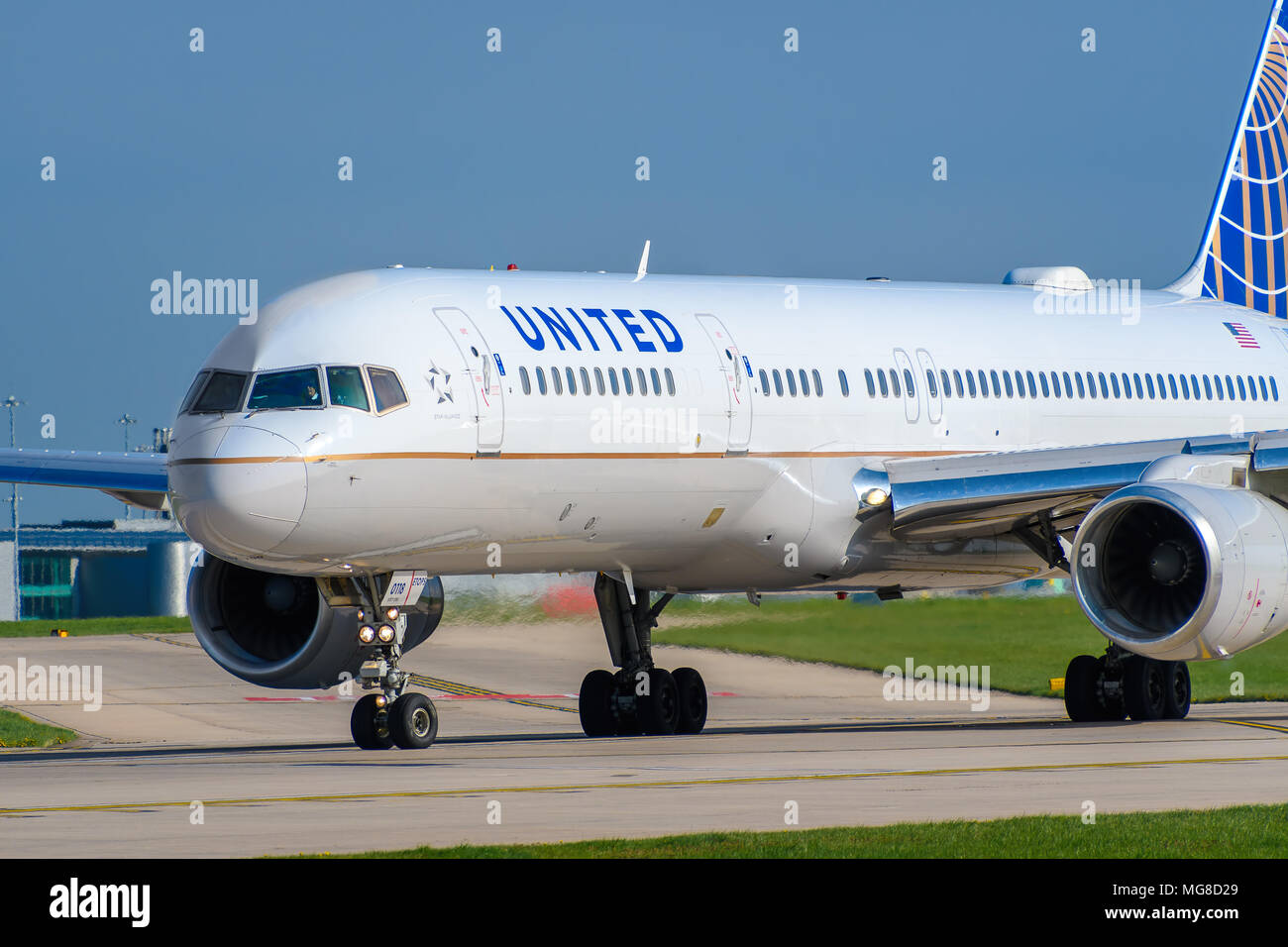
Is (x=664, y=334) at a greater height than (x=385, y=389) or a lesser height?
greater

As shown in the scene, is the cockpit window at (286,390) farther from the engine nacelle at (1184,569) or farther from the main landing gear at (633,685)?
the engine nacelle at (1184,569)

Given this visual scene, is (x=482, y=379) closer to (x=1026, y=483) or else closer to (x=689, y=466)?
(x=689, y=466)

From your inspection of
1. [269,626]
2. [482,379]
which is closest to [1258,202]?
[482,379]

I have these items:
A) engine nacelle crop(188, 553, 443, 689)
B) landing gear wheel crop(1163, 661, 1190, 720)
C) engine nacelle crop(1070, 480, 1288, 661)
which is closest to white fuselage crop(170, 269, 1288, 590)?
engine nacelle crop(188, 553, 443, 689)

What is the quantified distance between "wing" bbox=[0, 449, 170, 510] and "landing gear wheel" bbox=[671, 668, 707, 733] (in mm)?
5967

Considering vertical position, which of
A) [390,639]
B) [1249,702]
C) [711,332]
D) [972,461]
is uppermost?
[711,332]

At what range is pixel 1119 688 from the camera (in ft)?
79.5

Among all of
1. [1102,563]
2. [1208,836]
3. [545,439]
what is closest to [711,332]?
[545,439]

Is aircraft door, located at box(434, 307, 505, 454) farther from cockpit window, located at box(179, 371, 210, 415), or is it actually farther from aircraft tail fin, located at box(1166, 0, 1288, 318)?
aircraft tail fin, located at box(1166, 0, 1288, 318)

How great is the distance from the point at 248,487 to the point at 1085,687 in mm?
10952
